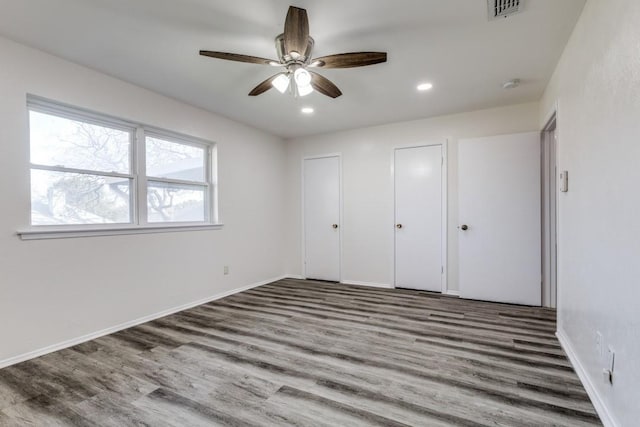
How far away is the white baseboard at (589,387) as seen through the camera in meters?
1.57

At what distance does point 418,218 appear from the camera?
443cm

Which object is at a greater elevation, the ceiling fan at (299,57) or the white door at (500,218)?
the ceiling fan at (299,57)

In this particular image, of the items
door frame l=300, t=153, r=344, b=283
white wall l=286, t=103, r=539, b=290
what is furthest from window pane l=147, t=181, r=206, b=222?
white wall l=286, t=103, r=539, b=290

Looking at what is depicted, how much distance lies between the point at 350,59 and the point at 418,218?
9.15 feet

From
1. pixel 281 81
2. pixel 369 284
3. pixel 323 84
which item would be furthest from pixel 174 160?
pixel 369 284

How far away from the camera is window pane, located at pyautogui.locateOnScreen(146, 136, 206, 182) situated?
11.4 feet

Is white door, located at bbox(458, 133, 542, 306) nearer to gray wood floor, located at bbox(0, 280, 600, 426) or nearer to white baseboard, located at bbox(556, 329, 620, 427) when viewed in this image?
gray wood floor, located at bbox(0, 280, 600, 426)

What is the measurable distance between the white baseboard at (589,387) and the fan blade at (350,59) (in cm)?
241

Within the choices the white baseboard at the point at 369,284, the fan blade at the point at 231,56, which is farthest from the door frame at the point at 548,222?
the fan blade at the point at 231,56

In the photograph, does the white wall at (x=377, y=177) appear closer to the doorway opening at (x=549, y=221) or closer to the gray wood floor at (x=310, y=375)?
the doorway opening at (x=549, y=221)

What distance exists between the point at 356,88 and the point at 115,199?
2.72 m

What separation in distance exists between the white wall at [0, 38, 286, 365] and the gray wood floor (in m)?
0.27

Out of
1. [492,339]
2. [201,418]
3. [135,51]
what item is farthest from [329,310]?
[135,51]

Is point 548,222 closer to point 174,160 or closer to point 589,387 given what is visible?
point 589,387
